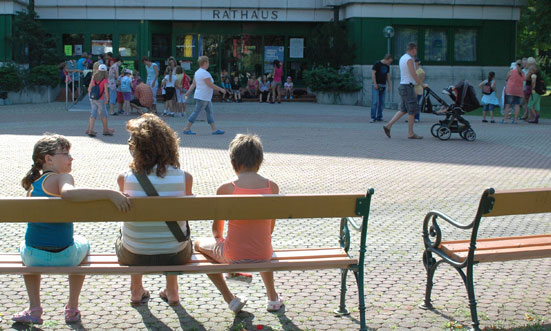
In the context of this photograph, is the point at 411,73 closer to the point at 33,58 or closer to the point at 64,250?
the point at 64,250

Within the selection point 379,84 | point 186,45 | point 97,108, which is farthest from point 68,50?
point 97,108

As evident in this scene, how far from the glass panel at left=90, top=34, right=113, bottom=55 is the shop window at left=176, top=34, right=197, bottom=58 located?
114 inches

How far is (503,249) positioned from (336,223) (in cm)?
294

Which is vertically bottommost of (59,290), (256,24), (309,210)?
(59,290)

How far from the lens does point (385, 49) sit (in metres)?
29.0

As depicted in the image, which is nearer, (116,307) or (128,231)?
(128,231)

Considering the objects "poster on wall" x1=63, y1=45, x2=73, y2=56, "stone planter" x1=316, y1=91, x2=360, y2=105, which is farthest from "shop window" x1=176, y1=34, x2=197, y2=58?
"stone planter" x1=316, y1=91, x2=360, y2=105

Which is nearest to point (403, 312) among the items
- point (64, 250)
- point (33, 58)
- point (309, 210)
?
point (309, 210)

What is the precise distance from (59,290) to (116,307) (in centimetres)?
58

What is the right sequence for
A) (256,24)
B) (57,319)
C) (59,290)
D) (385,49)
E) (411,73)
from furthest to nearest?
1. (256,24)
2. (385,49)
3. (411,73)
4. (59,290)
5. (57,319)

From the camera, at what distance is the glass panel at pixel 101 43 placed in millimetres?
31438

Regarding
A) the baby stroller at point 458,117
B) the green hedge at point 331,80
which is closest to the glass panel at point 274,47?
the green hedge at point 331,80

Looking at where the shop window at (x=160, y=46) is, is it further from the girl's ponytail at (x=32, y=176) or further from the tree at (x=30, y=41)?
the girl's ponytail at (x=32, y=176)

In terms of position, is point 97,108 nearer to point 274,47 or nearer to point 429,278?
point 429,278
